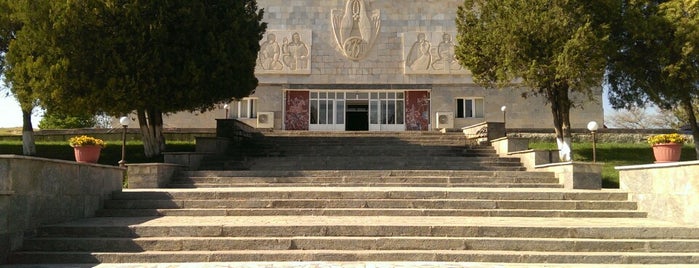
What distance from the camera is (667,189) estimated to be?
970 centimetres

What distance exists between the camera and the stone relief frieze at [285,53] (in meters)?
30.4

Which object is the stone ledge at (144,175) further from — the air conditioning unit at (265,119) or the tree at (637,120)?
the tree at (637,120)

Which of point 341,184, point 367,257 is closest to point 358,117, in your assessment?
point 341,184

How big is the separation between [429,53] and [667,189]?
21.5 m

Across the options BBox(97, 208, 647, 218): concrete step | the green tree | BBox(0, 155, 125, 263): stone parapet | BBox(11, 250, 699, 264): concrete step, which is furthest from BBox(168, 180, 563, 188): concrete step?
the green tree

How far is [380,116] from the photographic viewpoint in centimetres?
3161

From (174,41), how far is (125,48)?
1.42 meters

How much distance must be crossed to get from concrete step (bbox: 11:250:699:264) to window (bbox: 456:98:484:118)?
23.4 m

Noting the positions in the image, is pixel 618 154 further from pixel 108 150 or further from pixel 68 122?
pixel 68 122

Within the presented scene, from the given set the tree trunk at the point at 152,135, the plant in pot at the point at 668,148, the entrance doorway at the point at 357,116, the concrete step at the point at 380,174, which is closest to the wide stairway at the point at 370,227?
the concrete step at the point at 380,174

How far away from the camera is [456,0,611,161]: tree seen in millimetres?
16641

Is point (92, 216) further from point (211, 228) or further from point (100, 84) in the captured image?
point (100, 84)

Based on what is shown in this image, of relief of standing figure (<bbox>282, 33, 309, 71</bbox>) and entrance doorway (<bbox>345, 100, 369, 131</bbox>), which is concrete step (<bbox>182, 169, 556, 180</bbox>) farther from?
entrance doorway (<bbox>345, 100, 369, 131</bbox>)

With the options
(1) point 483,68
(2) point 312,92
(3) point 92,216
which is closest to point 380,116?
(2) point 312,92
